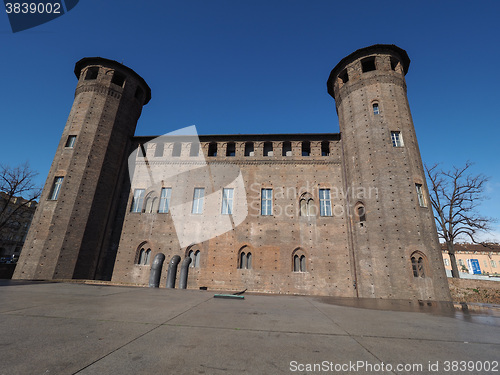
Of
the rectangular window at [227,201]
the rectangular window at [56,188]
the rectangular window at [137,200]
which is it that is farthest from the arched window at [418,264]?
the rectangular window at [56,188]

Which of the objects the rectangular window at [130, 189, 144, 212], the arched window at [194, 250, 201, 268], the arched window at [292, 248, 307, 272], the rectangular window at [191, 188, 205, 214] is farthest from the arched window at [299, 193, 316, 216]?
the rectangular window at [130, 189, 144, 212]

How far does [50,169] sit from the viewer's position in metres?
17.1

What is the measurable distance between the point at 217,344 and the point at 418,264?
14175 mm

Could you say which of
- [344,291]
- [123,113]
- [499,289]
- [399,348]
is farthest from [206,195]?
[499,289]

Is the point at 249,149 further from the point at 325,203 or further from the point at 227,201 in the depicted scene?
the point at 325,203

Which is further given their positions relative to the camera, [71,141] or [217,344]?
[71,141]

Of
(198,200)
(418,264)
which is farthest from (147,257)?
(418,264)

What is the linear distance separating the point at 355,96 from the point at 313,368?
18.8 m

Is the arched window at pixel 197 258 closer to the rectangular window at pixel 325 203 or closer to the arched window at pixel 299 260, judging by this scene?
the arched window at pixel 299 260

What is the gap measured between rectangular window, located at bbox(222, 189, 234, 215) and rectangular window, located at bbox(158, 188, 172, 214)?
14.5 ft

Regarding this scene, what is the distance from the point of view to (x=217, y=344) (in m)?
3.09

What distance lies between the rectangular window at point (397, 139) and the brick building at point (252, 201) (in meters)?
0.14

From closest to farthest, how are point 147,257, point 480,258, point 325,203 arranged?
point 325,203, point 147,257, point 480,258

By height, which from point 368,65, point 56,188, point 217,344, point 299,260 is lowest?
point 217,344
